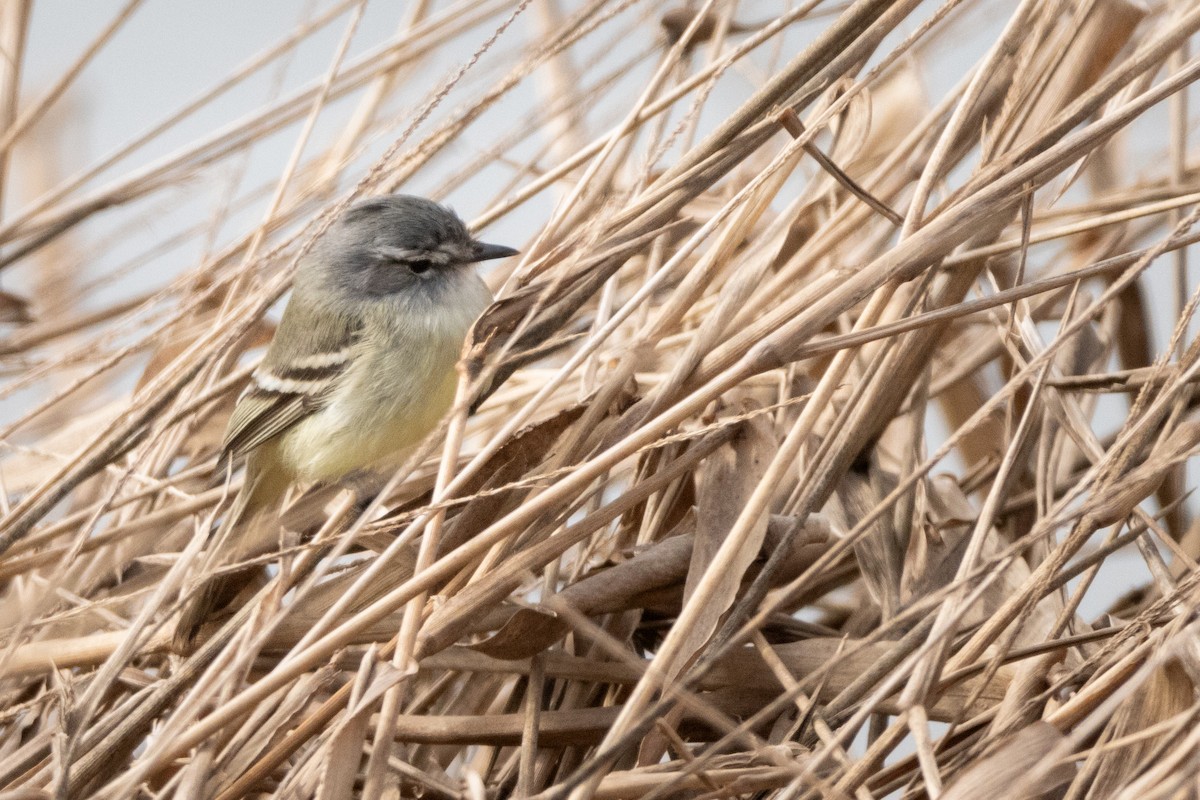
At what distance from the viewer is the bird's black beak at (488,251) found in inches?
119

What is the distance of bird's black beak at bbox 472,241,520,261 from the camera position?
302cm

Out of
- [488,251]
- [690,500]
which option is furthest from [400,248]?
[690,500]

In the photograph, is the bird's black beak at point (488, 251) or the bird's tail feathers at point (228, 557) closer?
the bird's tail feathers at point (228, 557)

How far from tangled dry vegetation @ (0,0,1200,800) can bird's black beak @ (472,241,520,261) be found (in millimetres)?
81

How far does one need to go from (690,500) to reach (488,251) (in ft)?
2.99

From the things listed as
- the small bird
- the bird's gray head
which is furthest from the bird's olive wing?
the bird's gray head

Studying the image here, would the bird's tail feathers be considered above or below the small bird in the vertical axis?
below

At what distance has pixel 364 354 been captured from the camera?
3109 millimetres

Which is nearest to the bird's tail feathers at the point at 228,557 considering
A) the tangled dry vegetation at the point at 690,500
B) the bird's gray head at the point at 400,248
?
the tangled dry vegetation at the point at 690,500

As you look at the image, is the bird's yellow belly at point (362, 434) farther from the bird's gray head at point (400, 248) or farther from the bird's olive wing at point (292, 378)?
the bird's gray head at point (400, 248)

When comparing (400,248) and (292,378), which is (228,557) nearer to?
(292,378)

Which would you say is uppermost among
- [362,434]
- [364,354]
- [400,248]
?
[400,248]

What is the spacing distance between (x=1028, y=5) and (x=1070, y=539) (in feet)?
2.87

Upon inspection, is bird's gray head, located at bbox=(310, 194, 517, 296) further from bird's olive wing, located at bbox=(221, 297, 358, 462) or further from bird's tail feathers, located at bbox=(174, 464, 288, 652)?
bird's tail feathers, located at bbox=(174, 464, 288, 652)
